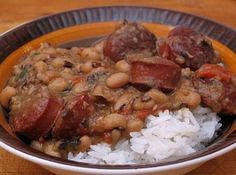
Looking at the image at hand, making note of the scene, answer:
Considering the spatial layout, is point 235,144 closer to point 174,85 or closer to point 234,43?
point 174,85

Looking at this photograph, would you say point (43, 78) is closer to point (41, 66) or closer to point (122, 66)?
point (41, 66)

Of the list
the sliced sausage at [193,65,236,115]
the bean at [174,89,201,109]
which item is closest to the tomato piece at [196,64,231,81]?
the sliced sausage at [193,65,236,115]

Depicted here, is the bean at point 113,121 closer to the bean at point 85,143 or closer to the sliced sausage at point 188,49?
the bean at point 85,143

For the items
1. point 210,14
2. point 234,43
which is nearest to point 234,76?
point 234,43

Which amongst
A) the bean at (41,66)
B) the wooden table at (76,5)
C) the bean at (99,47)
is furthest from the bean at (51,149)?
the wooden table at (76,5)

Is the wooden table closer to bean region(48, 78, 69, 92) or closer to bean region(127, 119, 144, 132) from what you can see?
bean region(48, 78, 69, 92)

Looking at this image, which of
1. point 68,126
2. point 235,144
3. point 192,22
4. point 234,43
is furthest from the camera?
point 192,22
